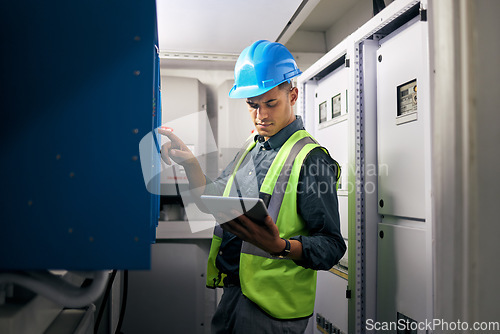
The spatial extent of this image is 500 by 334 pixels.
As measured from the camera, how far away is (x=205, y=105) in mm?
3025

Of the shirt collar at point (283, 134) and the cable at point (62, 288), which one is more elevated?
the shirt collar at point (283, 134)

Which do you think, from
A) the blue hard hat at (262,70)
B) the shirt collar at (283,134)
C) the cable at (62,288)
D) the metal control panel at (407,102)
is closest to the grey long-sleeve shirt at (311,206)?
the shirt collar at (283,134)

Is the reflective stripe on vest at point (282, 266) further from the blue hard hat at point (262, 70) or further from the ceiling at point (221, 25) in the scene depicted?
the ceiling at point (221, 25)

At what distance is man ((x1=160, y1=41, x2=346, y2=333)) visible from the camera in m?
1.34

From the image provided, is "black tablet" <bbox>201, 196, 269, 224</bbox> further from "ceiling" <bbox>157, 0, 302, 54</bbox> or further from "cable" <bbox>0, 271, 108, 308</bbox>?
"ceiling" <bbox>157, 0, 302, 54</bbox>

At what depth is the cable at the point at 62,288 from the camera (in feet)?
2.63

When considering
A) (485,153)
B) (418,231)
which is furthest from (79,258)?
(418,231)

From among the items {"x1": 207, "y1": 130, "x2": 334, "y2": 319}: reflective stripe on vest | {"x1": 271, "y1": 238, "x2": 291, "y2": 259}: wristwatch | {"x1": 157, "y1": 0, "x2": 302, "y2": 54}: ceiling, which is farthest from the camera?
{"x1": 157, "y1": 0, "x2": 302, "y2": 54}: ceiling

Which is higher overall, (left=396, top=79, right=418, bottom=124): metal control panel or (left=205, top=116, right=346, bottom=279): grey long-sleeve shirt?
(left=396, top=79, right=418, bottom=124): metal control panel

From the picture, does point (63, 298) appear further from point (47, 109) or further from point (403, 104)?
point (403, 104)

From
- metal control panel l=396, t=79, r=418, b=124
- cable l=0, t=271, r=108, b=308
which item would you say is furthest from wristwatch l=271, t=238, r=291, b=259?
metal control panel l=396, t=79, r=418, b=124

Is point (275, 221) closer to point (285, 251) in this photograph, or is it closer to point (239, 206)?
point (285, 251)

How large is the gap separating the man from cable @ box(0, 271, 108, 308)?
0.44 metres

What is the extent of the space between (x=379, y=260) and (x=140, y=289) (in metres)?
1.66
